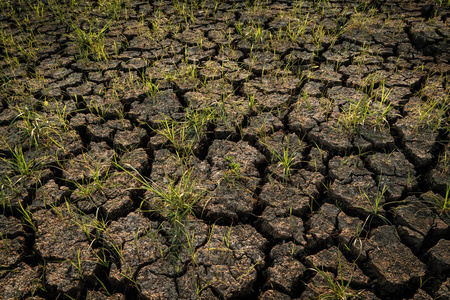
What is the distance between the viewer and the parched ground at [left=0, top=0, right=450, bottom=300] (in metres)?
1.57

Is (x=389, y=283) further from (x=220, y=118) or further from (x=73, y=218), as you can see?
(x=73, y=218)

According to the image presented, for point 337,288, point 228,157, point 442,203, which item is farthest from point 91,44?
point 442,203

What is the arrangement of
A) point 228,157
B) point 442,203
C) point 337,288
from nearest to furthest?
point 337,288 < point 442,203 < point 228,157

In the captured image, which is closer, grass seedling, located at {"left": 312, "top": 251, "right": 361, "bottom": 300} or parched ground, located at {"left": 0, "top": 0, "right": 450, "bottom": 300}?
grass seedling, located at {"left": 312, "top": 251, "right": 361, "bottom": 300}

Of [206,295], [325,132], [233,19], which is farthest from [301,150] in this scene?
[233,19]

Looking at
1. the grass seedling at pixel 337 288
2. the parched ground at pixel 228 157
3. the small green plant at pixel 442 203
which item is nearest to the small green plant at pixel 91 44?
the parched ground at pixel 228 157

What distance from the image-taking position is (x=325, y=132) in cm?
221

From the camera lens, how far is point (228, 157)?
6.64ft

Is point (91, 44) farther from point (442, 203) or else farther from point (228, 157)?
point (442, 203)

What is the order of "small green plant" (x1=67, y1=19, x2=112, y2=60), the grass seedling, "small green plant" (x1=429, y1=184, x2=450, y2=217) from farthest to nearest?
"small green plant" (x1=67, y1=19, x2=112, y2=60) < "small green plant" (x1=429, y1=184, x2=450, y2=217) < the grass seedling

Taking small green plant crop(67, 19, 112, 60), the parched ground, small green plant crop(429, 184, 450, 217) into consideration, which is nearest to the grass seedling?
the parched ground

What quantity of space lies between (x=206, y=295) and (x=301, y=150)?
105cm

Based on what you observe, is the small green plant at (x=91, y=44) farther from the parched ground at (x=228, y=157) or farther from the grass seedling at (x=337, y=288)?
the grass seedling at (x=337, y=288)

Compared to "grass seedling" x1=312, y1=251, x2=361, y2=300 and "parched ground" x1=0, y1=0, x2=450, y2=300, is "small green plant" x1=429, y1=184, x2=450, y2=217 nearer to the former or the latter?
"parched ground" x1=0, y1=0, x2=450, y2=300
